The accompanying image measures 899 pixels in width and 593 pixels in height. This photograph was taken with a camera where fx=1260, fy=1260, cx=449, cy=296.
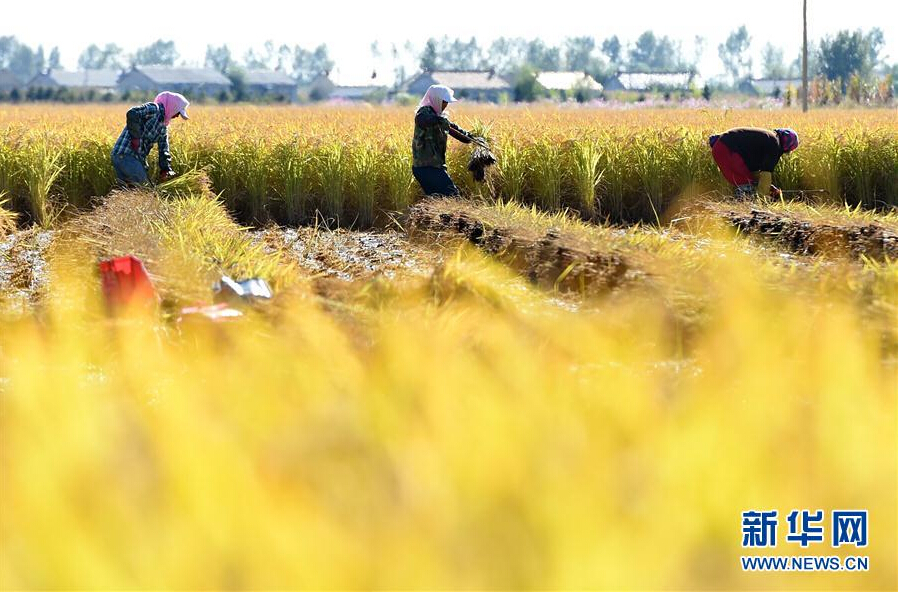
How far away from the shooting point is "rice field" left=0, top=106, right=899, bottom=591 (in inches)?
123

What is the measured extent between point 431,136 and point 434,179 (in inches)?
19.3

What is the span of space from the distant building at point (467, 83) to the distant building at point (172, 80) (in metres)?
15.0

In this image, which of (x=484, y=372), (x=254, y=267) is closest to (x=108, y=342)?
(x=254, y=267)

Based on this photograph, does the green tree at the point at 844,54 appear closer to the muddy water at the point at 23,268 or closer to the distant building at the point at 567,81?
the distant building at the point at 567,81

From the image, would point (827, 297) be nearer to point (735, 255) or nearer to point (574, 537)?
point (735, 255)

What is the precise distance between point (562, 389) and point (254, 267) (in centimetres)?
286

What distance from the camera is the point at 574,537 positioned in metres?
3.06

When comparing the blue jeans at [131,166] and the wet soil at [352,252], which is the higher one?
the blue jeans at [131,166]

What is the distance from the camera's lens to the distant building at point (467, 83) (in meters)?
90.7

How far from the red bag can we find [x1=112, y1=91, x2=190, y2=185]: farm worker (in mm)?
4594

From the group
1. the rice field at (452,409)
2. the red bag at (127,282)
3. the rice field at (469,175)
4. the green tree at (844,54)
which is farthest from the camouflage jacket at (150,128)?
the green tree at (844,54)

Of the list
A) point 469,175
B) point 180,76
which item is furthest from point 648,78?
point 469,175

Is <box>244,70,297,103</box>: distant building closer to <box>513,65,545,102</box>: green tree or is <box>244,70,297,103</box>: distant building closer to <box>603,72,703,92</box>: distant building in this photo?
<box>603,72,703,92</box>: distant building

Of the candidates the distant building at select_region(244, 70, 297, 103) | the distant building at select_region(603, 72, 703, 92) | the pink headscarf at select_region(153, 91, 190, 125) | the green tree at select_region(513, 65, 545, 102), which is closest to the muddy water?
the pink headscarf at select_region(153, 91, 190, 125)
